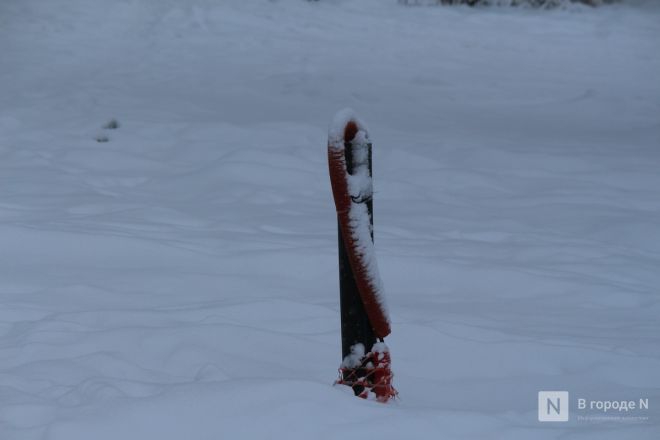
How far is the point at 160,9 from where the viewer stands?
12.5 meters

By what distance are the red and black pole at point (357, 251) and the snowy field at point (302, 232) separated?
0.14m

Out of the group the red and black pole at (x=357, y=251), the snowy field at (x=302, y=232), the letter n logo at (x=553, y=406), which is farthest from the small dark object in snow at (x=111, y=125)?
the red and black pole at (x=357, y=251)

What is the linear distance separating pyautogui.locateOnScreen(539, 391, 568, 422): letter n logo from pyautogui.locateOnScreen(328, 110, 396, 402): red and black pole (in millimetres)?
530

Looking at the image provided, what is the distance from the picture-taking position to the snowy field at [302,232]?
2.78m

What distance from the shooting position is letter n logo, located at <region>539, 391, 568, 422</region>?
271cm

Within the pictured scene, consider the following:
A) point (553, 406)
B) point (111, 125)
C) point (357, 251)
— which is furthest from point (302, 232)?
point (111, 125)

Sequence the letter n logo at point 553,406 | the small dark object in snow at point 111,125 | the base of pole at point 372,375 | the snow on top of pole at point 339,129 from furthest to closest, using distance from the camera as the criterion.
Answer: the small dark object in snow at point 111,125 < the letter n logo at point 553,406 < the base of pole at point 372,375 < the snow on top of pole at point 339,129

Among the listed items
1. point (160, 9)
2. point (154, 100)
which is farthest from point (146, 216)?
point (160, 9)

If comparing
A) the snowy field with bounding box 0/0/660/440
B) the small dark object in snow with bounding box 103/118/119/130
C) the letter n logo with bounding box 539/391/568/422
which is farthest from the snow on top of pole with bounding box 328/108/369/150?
the small dark object in snow with bounding box 103/118/119/130

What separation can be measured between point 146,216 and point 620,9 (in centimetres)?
1070

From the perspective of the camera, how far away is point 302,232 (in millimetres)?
5074

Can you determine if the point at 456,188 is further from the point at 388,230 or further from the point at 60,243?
the point at 60,243

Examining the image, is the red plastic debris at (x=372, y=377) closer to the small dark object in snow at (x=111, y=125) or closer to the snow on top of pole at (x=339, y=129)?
the snow on top of pole at (x=339, y=129)

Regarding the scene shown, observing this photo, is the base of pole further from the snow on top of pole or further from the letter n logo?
the snow on top of pole
